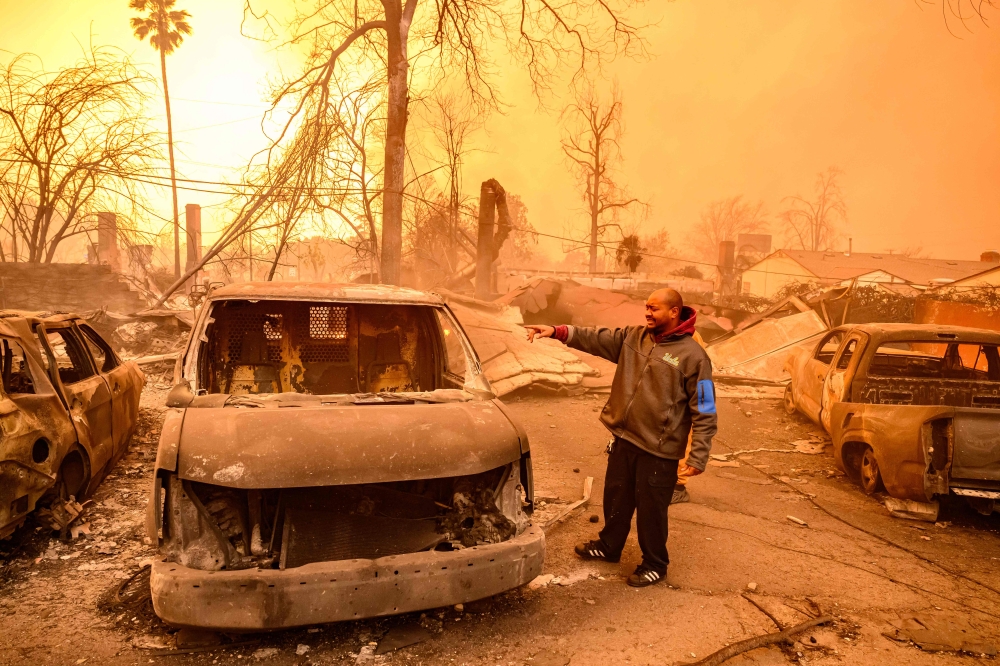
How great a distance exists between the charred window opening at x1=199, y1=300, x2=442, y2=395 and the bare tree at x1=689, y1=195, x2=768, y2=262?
241 feet

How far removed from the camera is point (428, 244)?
31656 millimetres

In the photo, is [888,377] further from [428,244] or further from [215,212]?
[428,244]

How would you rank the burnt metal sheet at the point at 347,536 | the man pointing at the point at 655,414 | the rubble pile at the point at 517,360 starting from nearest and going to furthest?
the burnt metal sheet at the point at 347,536 < the man pointing at the point at 655,414 < the rubble pile at the point at 517,360

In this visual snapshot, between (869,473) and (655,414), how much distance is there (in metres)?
3.55

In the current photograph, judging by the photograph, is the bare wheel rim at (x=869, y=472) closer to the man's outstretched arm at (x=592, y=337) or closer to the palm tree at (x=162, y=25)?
the man's outstretched arm at (x=592, y=337)

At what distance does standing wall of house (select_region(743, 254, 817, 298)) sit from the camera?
3875 cm

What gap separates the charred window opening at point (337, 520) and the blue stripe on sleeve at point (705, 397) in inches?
46.2

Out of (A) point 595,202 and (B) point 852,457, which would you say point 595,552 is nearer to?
(B) point 852,457

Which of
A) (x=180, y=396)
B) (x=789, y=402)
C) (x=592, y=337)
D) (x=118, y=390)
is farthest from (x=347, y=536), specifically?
(x=789, y=402)

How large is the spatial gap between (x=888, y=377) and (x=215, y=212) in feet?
46.1

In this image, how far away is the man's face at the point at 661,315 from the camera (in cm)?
377

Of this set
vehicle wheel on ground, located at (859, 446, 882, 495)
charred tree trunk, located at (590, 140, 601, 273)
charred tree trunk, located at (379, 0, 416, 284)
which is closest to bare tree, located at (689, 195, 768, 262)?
charred tree trunk, located at (590, 140, 601, 273)

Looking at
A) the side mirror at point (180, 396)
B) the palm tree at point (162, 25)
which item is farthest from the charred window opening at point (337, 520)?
the palm tree at point (162, 25)

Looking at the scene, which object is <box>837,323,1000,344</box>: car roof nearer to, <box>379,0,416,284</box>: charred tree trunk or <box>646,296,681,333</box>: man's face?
<box>646,296,681,333</box>: man's face
